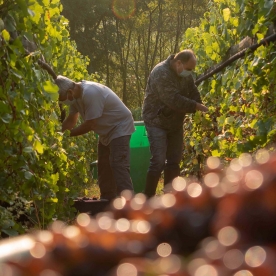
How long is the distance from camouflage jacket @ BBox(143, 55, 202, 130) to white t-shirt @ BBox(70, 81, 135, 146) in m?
0.52

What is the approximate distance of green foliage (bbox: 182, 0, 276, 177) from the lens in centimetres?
414

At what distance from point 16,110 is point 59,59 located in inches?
146

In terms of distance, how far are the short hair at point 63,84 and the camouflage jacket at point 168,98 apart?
3.85 ft

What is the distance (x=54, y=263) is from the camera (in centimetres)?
52

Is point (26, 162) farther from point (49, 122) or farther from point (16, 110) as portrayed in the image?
point (49, 122)

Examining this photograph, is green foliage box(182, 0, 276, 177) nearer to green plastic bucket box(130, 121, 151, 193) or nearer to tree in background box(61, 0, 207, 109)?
green plastic bucket box(130, 121, 151, 193)

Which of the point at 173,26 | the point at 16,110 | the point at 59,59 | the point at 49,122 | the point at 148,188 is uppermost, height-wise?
the point at 16,110

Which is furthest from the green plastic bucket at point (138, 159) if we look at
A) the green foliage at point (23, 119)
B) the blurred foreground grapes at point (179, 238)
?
the blurred foreground grapes at point (179, 238)

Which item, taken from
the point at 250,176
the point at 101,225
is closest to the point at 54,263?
the point at 101,225

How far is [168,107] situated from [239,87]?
2517 mm

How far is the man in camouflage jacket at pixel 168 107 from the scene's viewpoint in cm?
711

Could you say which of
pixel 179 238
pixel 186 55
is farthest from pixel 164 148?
pixel 179 238

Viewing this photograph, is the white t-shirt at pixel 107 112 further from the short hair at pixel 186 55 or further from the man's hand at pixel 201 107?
the short hair at pixel 186 55

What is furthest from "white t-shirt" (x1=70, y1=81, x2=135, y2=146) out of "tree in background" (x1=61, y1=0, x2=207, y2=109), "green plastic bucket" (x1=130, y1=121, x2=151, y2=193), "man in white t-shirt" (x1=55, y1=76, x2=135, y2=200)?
"tree in background" (x1=61, y1=0, x2=207, y2=109)
